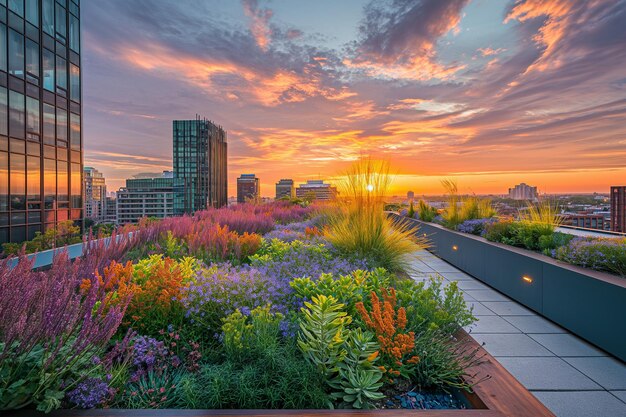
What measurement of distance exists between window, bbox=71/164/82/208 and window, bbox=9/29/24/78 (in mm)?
4562

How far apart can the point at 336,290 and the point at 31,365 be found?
150 cm

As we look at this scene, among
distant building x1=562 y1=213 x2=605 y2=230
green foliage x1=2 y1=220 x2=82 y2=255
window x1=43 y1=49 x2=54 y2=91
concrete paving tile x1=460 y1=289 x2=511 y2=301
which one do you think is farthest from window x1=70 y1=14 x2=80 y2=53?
distant building x1=562 y1=213 x2=605 y2=230

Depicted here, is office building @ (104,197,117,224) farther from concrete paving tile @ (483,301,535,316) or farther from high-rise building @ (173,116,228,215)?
concrete paving tile @ (483,301,535,316)

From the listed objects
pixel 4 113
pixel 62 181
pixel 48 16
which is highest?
pixel 48 16

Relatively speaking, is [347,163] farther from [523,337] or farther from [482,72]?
[482,72]

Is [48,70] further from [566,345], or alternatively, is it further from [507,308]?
[566,345]

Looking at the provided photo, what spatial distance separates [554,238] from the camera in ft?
13.6

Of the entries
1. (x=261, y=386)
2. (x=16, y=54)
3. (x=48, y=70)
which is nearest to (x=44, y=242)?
(x=16, y=54)

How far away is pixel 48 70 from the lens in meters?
13.6

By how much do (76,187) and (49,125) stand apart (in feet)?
10.0

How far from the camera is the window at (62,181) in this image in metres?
14.2

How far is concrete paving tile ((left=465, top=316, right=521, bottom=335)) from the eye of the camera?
316 cm

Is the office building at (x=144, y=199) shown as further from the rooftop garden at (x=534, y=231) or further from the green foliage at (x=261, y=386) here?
the green foliage at (x=261, y=386)

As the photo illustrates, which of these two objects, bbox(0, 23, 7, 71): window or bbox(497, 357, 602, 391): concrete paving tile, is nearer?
bbox(497, 357, 602, 391): concrete paving tile
